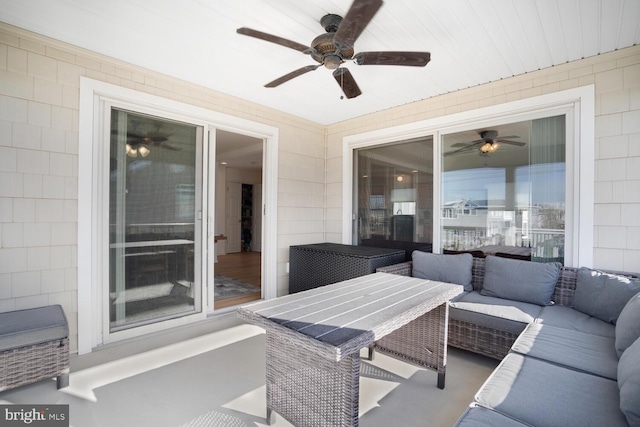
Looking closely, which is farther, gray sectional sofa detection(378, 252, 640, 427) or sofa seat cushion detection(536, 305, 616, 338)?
sofa seat cushion detection(536, 305, 616, 338)

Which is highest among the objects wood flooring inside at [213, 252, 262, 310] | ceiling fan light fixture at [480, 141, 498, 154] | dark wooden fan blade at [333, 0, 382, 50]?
dark wooden fan blade at [333, 0, 382, 50]

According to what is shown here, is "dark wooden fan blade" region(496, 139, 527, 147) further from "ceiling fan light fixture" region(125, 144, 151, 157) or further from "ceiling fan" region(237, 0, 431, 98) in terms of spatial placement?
"ceiling fan light fixture" region(125, 144, 151, 157)

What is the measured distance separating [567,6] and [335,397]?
2910 mm

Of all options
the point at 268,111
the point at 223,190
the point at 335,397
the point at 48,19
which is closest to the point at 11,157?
the point at 48,19

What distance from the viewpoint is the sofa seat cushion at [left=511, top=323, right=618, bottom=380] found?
1636 millimetres

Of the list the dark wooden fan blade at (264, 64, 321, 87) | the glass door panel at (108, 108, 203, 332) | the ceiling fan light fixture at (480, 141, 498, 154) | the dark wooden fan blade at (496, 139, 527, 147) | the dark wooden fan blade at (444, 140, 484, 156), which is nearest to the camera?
the dark wooden fan blade at (264, 64, 321, 87)

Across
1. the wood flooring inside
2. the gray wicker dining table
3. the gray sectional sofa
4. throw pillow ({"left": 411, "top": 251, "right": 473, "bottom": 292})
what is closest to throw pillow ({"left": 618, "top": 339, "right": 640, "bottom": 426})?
the gray sectional sofa

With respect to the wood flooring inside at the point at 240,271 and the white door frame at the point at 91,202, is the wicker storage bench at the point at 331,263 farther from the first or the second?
the white door frame at the point at 91,202

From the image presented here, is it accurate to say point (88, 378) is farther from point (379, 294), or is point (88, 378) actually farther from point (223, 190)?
point (223, 190)

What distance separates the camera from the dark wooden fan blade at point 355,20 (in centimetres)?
164

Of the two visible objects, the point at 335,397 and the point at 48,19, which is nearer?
the point at 335,397

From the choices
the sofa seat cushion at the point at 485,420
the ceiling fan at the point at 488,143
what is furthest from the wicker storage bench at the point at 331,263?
the sofa seat cushion at the point at 485,420

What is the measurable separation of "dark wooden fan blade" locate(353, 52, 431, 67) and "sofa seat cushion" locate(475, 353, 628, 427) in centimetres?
206

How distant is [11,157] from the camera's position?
243cm
